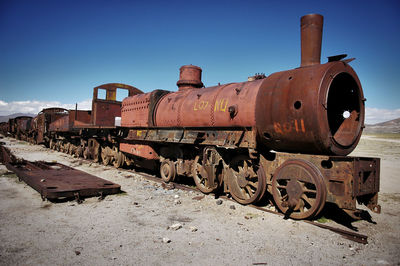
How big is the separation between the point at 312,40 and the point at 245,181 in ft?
11.3

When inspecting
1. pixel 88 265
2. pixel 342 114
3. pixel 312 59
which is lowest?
pixel 88 265

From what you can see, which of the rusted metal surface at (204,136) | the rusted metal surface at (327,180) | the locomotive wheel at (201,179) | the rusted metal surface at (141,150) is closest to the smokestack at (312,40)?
the rusted metal surface at (204,136)

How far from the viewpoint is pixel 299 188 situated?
486 centimetres

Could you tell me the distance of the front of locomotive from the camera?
15.2 feet

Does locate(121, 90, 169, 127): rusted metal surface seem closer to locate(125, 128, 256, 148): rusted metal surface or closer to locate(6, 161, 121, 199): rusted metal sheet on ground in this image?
locate(125, 128, 256, 148): rusted metal surface

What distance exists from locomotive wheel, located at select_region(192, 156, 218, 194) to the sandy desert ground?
0.52m

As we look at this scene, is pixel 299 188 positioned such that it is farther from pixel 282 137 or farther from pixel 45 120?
pixel 45 120

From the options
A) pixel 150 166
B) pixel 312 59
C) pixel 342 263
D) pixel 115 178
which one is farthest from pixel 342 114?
pixel 115 178

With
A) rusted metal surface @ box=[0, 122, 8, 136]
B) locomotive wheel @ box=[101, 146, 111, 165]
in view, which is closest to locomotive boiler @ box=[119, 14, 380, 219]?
locomotive wheel @ box=[101, 146, 111, 165]

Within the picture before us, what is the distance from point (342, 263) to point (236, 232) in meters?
1.66

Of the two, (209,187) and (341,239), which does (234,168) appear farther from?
(341,239)

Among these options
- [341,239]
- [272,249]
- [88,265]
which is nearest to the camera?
[88,265]

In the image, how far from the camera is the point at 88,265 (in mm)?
3295

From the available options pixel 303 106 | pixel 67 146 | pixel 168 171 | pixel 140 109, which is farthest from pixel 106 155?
pixel 303 106
